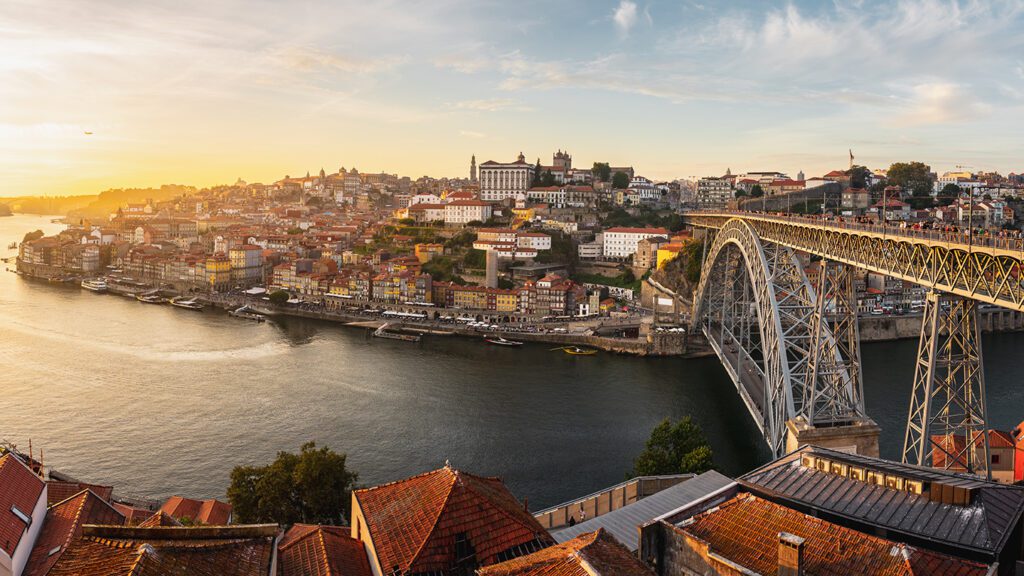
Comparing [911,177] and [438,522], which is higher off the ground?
[911,177]

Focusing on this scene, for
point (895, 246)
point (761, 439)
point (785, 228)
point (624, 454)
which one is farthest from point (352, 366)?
point (895, 246)

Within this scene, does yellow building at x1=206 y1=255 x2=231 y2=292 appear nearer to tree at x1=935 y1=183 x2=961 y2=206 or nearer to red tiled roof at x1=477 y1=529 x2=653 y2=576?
red tiled roof at x1=477 y1=529 x2=653 y2=576

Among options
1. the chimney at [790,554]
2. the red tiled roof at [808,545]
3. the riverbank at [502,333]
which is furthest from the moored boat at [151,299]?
the chimney at [790,554]

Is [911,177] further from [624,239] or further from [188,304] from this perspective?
[188,304]

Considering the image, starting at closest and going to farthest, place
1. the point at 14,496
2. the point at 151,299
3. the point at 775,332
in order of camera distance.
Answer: the point at 14,496
the point at 775,332
the point at 151,299

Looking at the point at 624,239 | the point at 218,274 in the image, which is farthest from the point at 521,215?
the point at 218,274

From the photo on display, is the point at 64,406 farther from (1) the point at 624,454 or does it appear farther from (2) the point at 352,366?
(1) the point at 624,454

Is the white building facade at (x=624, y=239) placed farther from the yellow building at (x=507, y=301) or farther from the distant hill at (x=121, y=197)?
the distant hill at (x=121, y=197)
